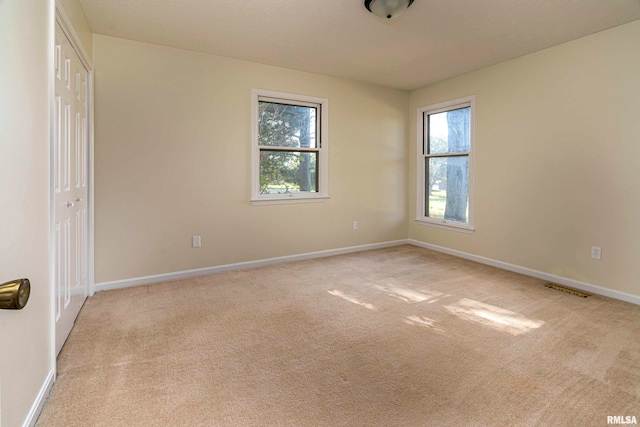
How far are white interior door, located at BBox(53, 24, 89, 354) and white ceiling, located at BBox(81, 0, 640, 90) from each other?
0.75 meters

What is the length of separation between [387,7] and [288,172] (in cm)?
232

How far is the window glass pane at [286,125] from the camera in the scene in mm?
4160

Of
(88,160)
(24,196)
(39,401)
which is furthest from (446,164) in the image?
(39,401)

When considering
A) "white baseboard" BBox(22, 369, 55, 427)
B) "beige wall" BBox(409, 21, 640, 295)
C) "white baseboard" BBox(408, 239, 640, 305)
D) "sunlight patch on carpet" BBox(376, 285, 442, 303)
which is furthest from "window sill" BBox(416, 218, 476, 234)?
"white baseboard" BBox(22, 369, 55, 427)

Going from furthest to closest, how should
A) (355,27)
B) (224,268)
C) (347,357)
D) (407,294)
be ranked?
(224,268)
(407,294)
(355,27)
(347,357)

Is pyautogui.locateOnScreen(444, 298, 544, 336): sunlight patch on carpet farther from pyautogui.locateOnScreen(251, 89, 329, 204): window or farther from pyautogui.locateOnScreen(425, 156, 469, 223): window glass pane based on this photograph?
pyautogui.locateOnScreen(251, 89, 329, 204): window

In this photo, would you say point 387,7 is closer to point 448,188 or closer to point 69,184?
point 69,184

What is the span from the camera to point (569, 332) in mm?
2418

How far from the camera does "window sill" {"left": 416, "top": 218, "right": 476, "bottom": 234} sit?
4.50 meters

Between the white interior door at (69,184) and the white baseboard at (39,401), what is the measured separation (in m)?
0.38

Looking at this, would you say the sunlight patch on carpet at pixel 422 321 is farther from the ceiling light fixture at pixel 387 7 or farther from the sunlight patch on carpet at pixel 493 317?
the ceiling light fixture at pixel 387 7

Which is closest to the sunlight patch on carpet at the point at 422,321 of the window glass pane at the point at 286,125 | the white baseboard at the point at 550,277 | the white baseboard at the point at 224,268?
the white baseboard at the point at 550,277

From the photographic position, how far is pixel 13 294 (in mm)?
802

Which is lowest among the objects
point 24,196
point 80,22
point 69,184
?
point 24,196
